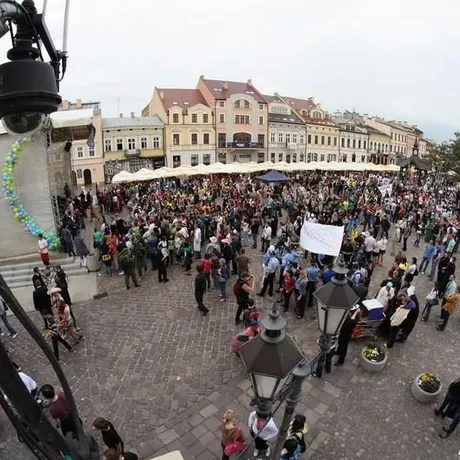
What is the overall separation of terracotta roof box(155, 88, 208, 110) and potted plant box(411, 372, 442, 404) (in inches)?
1673

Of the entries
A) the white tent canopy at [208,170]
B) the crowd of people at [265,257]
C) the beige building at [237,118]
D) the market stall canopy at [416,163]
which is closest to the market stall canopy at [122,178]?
the white tent canopy at [208,170]

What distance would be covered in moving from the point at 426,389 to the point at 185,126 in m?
41.8

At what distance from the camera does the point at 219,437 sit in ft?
19.9

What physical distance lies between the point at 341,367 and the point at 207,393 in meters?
3.18

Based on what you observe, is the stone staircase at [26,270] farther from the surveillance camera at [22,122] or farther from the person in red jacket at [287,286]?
the surveillance camera at [22,122]

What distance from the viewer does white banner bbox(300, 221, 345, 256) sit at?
10.5m

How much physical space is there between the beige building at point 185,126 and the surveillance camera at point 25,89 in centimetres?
4321

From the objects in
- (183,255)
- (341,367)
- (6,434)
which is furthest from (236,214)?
(6,434)

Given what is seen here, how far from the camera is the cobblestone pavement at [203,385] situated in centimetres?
600

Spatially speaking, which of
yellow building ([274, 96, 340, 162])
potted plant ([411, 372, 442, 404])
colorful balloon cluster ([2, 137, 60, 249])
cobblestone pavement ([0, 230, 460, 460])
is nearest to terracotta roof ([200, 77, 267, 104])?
yellow building ([274, 96, 340, 162])

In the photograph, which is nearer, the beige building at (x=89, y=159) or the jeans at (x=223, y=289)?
the jeans at (x=223, y=289)

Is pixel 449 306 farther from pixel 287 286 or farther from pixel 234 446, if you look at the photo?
pixel 234 446

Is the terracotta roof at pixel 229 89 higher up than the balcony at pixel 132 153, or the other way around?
the terracotta roof at pixel 229 89

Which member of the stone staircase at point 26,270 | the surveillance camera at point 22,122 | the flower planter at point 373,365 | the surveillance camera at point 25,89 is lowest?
the stone staircase at point 26,270
